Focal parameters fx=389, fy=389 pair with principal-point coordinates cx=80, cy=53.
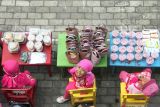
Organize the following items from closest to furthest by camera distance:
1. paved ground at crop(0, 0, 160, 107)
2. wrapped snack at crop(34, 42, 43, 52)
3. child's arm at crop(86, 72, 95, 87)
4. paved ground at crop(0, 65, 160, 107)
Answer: child's arm at crop(86, 72, 95, 87), wrapped snack at crop(34, 42, 43, 52), paved ground at crop(0, 65, 160, 107), paved ground at crop(0, 0, 160, 107)

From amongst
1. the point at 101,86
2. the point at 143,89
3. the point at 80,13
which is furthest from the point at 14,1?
the point at 143,89

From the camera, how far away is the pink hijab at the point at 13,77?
7.56 m

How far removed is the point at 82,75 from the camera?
301 inches

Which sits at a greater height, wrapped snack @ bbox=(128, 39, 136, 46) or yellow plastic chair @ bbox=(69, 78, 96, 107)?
wrapped snack @ bbox=(128, 39, 136, 46)

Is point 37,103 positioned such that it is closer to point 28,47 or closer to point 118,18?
point 28,47

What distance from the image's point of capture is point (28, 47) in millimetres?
8227

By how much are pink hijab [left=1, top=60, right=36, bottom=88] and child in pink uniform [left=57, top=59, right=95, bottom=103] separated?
2.96 ft

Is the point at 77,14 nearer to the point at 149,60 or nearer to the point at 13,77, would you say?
the point at 149,60

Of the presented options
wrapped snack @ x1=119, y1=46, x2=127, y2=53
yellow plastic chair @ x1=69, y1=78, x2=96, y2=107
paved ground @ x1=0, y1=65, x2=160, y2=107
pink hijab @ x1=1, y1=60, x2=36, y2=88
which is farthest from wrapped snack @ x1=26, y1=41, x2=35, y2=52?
wrapped snack @ x1=119, y1=46, x2=127, y2=53

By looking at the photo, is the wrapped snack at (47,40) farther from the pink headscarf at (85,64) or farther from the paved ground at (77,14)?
the pink headscarf at (85,64)

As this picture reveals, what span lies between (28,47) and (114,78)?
2.08 metres

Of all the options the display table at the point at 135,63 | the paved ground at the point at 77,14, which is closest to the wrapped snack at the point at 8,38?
the paved ground at the point at 77,14

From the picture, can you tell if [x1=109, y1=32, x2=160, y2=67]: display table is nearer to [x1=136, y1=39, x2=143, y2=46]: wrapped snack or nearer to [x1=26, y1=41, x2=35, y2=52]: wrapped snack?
[x1=136, y1=39, x2=143, y2=46]: wrapped snack

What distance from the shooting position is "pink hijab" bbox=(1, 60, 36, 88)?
24.8ft
